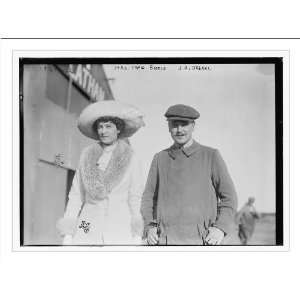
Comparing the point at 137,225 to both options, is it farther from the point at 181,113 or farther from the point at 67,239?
the point at 181,113

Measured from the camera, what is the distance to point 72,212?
10.9 feet

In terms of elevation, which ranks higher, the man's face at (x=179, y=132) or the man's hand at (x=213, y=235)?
the man's face at (x=179, y=132)

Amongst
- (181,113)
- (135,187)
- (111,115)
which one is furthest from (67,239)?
(181,113)

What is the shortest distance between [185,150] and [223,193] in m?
0.34

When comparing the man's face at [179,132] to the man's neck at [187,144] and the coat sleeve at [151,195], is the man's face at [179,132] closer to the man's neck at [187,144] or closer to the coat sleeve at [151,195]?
the man's neck at [187,144]

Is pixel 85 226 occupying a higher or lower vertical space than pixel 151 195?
lower

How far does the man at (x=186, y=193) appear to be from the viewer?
10.8ft

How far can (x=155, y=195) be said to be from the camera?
130 inches

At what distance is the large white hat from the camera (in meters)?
3.30

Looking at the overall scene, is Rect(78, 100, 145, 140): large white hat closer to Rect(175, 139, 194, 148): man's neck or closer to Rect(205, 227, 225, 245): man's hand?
Rect(175, 139, 194, 148): man's neck

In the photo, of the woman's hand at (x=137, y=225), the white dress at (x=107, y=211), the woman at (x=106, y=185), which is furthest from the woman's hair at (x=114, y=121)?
the woman's hand at (x=137, y=225)
